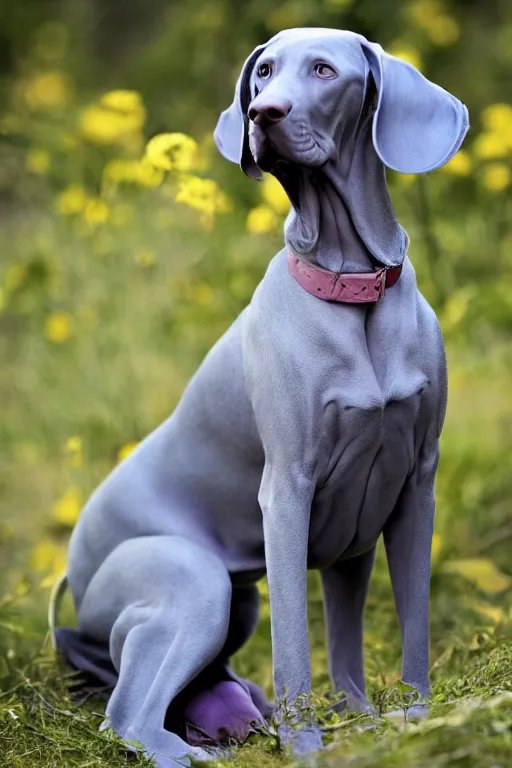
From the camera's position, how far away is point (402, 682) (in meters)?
2.93

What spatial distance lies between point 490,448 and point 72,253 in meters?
2.19

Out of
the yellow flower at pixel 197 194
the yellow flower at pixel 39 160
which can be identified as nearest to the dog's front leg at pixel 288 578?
the yellow flower at pixel 197 194

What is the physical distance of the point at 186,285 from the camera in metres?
A: 5.40

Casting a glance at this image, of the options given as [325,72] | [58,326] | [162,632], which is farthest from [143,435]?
[325,72]

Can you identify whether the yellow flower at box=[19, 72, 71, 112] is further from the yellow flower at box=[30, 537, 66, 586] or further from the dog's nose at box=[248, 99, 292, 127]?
the dog's nose at box=[248, 99, 292, 127]

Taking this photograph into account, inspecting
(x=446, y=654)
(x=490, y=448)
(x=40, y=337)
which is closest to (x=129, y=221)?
(x=40, y=337)

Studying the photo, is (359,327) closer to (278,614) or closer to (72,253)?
(278,614)

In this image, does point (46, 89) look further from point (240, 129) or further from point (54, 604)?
point (240, 129)

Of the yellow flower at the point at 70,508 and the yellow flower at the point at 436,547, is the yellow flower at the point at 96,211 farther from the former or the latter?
the yellow flower at the point at 436,547

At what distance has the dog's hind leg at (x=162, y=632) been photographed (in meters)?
2.99

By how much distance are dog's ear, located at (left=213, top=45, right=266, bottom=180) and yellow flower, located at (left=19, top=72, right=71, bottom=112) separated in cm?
499

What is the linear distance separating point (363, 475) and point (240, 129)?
845 mm

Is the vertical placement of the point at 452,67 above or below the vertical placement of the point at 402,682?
above

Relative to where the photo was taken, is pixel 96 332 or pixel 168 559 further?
pixel 96 332
